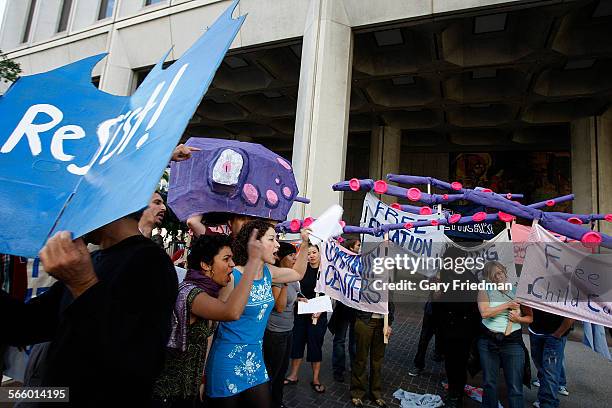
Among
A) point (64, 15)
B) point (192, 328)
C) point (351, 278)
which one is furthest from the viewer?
point (64, 15)

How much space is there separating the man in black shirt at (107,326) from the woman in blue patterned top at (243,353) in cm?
119

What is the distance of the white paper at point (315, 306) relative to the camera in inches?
178

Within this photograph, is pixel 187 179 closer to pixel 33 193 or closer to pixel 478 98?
pixel 33 193

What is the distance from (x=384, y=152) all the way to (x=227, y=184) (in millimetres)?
13003

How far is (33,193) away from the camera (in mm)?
1058

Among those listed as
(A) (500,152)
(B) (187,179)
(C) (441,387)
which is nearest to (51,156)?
(B) (187,179)

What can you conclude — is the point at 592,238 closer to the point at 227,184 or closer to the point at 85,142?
the point at 227,184

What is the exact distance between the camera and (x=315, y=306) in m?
4.58

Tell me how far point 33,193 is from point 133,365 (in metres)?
0.61

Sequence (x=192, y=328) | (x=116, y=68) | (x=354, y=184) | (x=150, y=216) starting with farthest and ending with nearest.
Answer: (x=116, y=68)
(x=354, y=184)
(x=150, y=216)
(x=192, y=328)

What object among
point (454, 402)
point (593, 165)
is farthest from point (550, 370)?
point (593, 165)

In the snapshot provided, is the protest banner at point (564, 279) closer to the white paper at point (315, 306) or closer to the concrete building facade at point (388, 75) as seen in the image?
the white paper at point (315, 306)

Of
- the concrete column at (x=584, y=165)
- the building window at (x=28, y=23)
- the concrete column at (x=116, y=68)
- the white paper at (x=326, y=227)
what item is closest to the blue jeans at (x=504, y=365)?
the white paper at (x=326, y=227)

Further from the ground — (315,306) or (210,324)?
(210,324)
